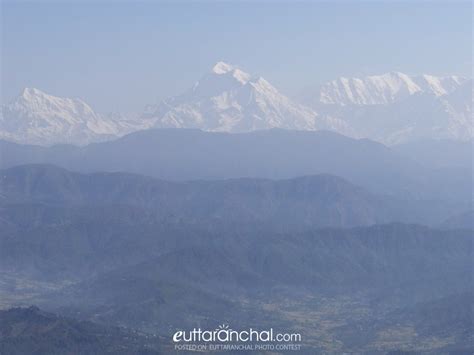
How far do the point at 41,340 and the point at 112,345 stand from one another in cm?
1126

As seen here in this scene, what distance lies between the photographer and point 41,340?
167 metres

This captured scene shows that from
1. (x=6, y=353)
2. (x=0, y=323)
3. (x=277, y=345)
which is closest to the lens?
Answer: (x=6, y=353)

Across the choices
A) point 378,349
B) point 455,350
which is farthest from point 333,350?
point 455,350

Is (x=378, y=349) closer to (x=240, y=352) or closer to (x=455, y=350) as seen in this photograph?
(x=455, y=350)

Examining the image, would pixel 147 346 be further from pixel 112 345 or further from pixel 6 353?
pixel 6 353

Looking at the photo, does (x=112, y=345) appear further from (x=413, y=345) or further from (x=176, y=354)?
(x=413, y=345)

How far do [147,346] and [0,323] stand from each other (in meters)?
24.5

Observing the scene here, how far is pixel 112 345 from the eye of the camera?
170 meters

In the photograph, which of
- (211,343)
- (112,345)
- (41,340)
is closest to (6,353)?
(41,340)

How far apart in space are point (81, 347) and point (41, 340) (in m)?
6.30

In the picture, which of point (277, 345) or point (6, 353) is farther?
point (277, 345)

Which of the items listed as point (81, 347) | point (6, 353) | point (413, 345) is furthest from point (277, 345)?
point (6, 353)

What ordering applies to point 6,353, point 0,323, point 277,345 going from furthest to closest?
point 277,345
point 0,323
point 6,353

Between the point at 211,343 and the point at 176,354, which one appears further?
the point at 211,343
